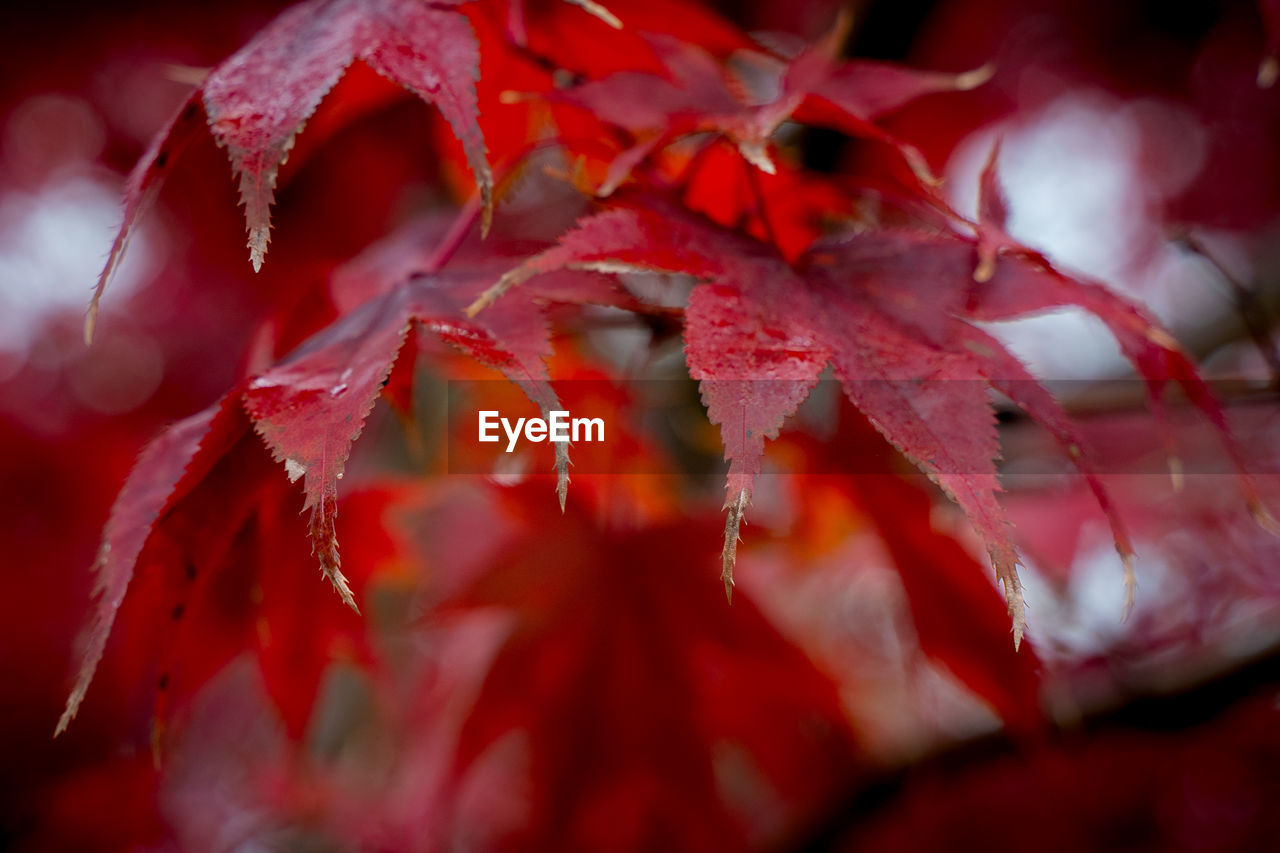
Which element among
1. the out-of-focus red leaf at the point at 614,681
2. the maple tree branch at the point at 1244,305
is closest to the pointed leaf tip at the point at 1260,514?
the maple tree branch at the point at 1244,305

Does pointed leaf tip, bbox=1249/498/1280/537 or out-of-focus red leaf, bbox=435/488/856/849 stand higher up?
pointed leaf tip, bbox=1249/498/1280/537

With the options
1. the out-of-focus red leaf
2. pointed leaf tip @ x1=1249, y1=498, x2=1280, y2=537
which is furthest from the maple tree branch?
the out-of-focus red leaf

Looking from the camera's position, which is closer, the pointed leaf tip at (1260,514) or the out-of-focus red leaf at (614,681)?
the pointed leaf tip at (1260,514)

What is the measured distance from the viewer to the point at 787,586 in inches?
43.7

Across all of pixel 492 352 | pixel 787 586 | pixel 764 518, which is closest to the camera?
pixel 492 352

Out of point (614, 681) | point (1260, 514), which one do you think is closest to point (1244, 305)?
point (1260, 514)

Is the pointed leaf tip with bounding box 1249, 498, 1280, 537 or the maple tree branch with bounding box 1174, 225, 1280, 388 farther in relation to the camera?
the maple tree branch with bounding box 1174, 225, 1280, 388

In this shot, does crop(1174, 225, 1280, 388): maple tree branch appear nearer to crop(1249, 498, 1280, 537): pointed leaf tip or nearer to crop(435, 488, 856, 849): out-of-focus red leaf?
crop(1249, 498, 1280, 537): pointed leaf tip

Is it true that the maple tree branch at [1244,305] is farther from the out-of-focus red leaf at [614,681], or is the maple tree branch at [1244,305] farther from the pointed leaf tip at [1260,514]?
the out-of-focus red leaf at [614,681]

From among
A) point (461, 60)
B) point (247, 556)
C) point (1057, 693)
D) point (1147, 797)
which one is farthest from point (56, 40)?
point (1147, 797)

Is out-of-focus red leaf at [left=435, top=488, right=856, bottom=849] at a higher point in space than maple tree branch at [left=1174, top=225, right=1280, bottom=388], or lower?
lower

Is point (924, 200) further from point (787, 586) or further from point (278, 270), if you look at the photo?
point (278, 270)

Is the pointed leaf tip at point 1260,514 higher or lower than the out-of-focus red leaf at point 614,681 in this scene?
higher

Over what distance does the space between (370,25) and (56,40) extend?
165 centimetres
